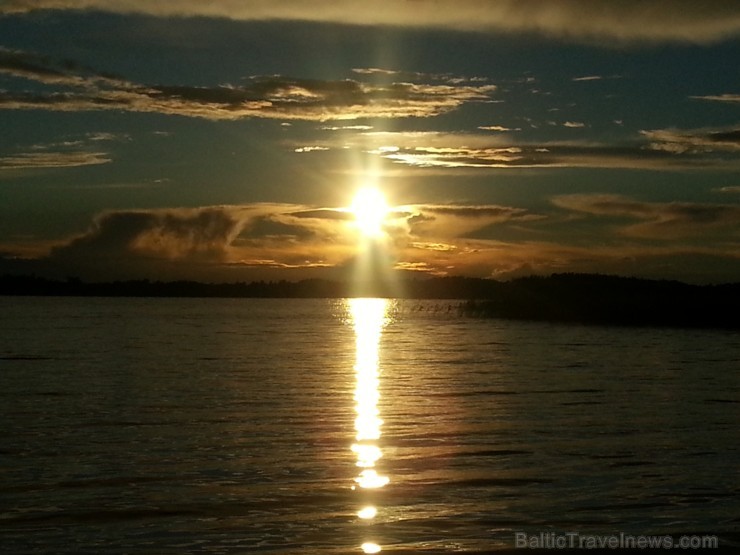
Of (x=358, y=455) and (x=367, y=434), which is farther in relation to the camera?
(x=367, y=434)

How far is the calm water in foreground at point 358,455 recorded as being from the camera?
16.8m

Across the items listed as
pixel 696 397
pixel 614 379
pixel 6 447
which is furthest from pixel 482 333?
pixel 6 447

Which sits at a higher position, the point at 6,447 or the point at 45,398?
the point at 45,398

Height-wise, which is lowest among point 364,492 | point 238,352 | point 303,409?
point 364,492

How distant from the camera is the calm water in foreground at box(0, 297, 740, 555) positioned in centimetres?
1684

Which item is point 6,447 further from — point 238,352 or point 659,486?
point 238,352

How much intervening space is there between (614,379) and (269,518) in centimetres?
2951

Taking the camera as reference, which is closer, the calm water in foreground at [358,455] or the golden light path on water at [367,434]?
the calm water in foreground at [358,455]

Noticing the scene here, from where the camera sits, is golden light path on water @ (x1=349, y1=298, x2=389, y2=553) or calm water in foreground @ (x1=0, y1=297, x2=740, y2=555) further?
golden light path on water @ (x1=349, y1=298, x2=389, y2=553)

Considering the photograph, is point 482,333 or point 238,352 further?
point 482,333

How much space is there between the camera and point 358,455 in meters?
23.6

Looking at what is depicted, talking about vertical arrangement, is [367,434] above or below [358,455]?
above

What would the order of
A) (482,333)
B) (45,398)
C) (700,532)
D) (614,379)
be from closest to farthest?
1. (700,532)
2. (45,398)
3. (614,379)
4. (482,333)

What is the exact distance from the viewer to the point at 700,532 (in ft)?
54.3
